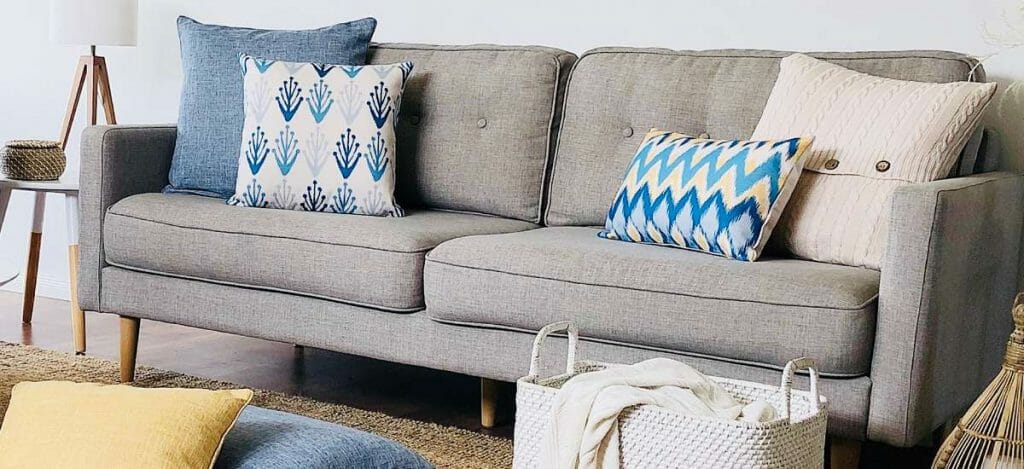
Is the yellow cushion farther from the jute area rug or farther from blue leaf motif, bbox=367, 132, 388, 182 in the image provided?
blue leaf motif, bbox=367, 132, 388, 182

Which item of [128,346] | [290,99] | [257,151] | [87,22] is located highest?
[87,22]

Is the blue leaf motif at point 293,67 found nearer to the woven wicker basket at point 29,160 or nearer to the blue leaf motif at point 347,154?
the blue leaf motif at point 347,154

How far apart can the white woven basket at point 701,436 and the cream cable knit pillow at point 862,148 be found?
48 centimetres

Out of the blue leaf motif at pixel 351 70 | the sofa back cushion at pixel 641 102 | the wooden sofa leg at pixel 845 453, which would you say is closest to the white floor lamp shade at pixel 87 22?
the blue leaf motif at pixel 351 70

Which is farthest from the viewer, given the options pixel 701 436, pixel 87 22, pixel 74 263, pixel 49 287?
pixel 49 287

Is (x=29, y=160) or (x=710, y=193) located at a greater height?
(x=710, y=193)

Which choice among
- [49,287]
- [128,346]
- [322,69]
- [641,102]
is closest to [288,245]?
[322,69]

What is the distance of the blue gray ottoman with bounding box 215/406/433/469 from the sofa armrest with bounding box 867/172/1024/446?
3.09 feet

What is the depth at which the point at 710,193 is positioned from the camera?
2.58 meters

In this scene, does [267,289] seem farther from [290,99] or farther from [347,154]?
[290,99]

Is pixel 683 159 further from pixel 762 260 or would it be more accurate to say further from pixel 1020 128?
pixel 1020 128

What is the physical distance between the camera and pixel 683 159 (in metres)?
2.68

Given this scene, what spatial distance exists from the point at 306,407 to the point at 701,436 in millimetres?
1325

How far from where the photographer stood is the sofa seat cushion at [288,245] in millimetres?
2771
